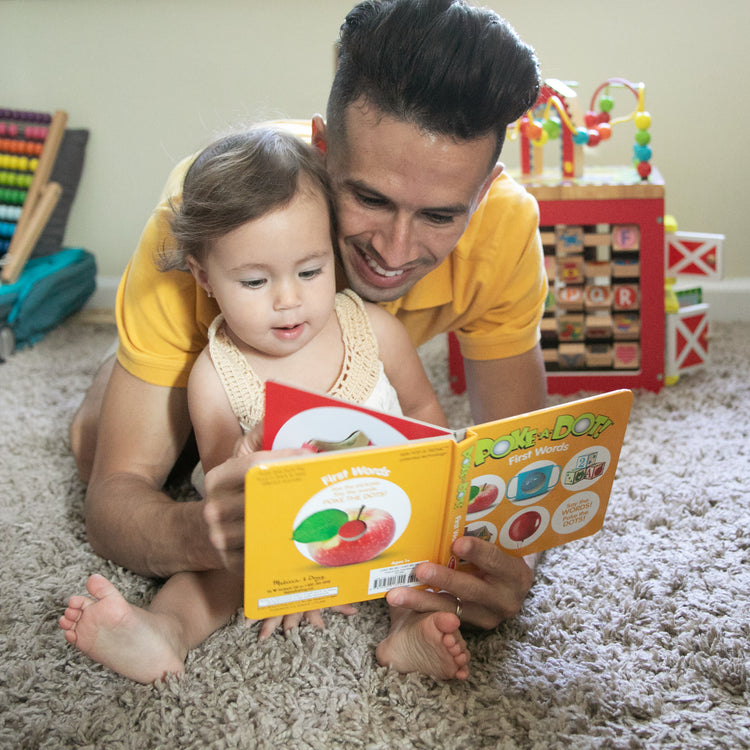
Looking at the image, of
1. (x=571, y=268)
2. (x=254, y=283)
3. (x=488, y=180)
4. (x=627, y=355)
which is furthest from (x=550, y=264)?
(x=254, y=283)

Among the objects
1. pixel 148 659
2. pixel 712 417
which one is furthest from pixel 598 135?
pixel 148 659

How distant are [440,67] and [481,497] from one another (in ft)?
1.62

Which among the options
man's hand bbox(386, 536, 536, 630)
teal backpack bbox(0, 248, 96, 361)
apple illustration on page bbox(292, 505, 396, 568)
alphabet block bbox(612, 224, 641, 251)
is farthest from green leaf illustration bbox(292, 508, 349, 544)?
teal backpack bbox(0, 248, 96, 361)

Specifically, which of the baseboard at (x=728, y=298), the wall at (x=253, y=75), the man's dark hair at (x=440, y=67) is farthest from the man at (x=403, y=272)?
the baseboard at (x=728, y=298)

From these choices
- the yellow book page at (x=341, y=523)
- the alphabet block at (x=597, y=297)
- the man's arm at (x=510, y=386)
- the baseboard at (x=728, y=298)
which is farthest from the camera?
the baseboard at (x=728, y=298)

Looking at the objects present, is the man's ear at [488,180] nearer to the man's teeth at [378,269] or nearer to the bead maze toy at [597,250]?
the man's teeth at [378,269]

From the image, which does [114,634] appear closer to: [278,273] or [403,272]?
[278,273]

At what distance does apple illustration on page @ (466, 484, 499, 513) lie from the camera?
918 mm

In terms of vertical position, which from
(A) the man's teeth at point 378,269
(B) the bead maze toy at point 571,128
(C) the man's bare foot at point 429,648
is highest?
(B) the bead maze toy at point 571,128

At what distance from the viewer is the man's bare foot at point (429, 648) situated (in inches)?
36.5

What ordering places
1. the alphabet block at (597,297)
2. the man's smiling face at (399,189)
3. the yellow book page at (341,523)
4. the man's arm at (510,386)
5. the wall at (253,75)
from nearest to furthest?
the yellow book page at (341,523), the man's smiling face at (399,189), the man's arm at (510,386), the alphabet block at (597,297), the wall at (253,75)

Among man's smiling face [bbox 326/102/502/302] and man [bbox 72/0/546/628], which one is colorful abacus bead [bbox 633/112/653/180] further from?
man's smiling face [bbox 326/102/502/302]

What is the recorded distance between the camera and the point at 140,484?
1.16 metres

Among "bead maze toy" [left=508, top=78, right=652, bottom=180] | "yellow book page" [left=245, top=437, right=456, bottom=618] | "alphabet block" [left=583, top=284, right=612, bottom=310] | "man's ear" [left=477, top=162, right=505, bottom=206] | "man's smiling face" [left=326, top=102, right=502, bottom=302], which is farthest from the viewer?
"alphabet block" [left=583, top=284, right=612, bottom=310]
